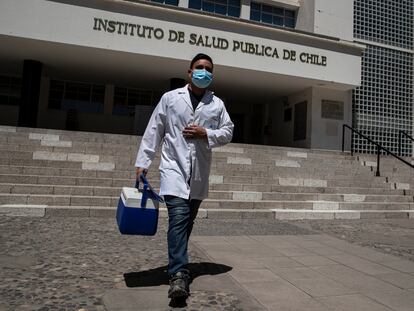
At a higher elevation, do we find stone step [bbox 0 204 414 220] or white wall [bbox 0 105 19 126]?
white wall [bbox 0 105 19 126]

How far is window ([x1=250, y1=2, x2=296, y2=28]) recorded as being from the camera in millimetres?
18578

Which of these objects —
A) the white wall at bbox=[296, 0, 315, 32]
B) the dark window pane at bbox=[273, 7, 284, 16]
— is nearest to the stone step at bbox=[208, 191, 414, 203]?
the white wall at bbox=[296, 0, 315, 32]

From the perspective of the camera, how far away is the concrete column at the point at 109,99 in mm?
18477

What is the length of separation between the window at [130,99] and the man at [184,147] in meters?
15.7

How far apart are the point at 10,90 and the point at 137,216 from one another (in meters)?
16.8

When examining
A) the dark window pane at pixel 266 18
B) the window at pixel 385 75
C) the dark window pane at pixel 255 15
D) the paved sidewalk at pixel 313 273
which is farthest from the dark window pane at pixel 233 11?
the paved sidewalk at pixel 313 273

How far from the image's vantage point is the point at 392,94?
17.7m

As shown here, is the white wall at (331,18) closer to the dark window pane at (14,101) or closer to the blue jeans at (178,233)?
the dark window pane at (14,101)

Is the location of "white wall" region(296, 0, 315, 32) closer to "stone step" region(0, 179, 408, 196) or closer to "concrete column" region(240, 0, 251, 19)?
"concrete column" region(240, 0, 251, 19)

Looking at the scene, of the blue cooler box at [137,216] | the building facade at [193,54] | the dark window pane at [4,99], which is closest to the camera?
the blue cooler box at [137,216]

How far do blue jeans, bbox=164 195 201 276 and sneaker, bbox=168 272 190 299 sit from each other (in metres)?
0.04

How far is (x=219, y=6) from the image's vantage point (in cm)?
1798

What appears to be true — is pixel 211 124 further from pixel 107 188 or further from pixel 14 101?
pixel 14 101

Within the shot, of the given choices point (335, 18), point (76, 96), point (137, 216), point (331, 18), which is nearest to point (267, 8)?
point (331, 18)
